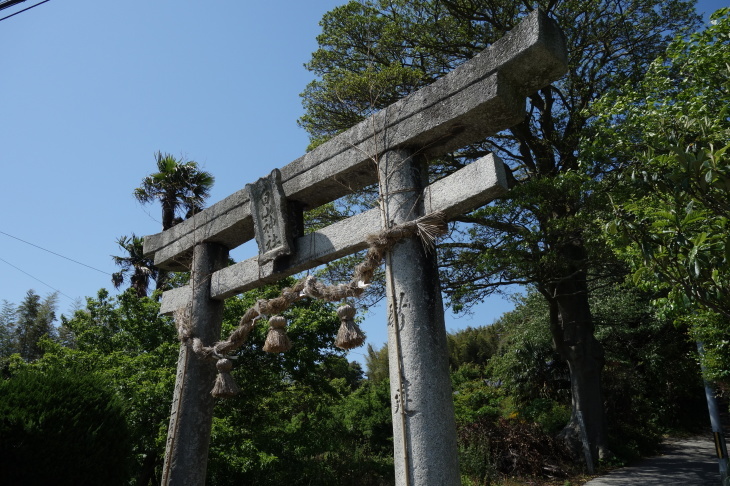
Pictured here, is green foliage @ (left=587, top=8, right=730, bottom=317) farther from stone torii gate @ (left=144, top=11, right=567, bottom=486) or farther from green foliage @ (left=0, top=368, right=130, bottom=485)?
green foliage @ (left=0, top=368, right=130, bottom=485)

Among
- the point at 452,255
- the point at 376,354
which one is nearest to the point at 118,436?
the point at 452,255

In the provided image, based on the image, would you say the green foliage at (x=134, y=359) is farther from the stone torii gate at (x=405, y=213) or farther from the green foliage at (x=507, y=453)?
the green foliage at (x=507, y=453)

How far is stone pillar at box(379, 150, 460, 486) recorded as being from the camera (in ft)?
11.6

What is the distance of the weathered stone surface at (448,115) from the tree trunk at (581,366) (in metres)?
8.63

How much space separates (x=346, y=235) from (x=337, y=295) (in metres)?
0.58

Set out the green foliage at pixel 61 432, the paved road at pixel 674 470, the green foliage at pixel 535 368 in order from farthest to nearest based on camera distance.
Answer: the green foliage at pixel 535 368, the paved road at pixel 674 470, the green foliage at pixel 61 432

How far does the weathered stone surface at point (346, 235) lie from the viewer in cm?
379

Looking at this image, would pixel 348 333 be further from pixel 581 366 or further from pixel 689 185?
pixel 581 366

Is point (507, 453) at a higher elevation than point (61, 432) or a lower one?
lower

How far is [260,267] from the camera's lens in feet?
17.4

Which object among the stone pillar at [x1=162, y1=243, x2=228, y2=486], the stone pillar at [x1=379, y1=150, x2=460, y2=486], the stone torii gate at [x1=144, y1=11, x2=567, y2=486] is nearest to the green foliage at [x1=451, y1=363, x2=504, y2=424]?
the stone pillar at [x1=162, y1=243, x2=228, y2=486]

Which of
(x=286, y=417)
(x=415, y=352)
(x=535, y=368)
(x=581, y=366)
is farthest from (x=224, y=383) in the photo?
(x=535, y=368)

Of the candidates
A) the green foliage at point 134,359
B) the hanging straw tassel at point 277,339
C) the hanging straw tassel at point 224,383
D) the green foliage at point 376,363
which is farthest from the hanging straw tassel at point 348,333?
the green foliage at point 376,363

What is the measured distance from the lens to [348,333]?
409cm
